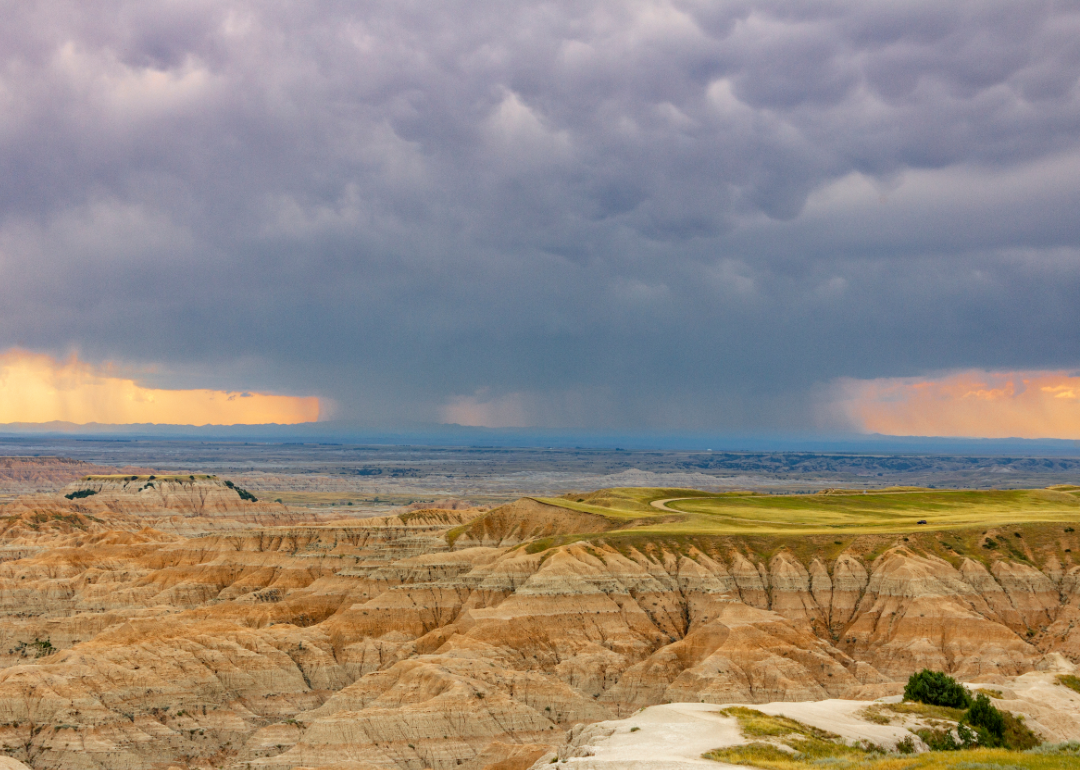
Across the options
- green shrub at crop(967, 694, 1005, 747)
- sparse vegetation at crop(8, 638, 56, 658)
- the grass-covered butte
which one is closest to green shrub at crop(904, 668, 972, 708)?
green shrub at crop(967, 694, 1005, 747)

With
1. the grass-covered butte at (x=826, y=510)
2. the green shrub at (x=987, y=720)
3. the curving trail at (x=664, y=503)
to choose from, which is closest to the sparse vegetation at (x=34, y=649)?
the grass-covered butte at (x=826, y=510)

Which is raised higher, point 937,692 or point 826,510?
point 826,510

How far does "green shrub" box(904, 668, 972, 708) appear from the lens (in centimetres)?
6069

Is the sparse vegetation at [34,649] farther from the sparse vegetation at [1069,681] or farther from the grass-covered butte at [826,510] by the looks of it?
the sparse vegetation at [1069,681]

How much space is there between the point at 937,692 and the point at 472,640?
172ft

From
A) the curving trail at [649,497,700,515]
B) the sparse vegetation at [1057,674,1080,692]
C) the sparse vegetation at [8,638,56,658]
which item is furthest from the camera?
the curving trail at [649,497,700,515]

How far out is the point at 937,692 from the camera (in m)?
61.5

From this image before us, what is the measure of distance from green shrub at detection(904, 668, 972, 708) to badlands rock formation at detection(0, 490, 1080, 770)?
1950 centimetres

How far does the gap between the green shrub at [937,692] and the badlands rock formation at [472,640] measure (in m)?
19.5

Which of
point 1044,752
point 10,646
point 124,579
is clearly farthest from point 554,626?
point 124,579

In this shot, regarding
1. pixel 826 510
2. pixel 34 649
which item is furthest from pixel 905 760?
pixel 826 510

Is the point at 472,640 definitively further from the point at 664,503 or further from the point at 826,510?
the point at 826,510

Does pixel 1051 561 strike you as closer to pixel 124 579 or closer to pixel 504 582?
pixel 504 582

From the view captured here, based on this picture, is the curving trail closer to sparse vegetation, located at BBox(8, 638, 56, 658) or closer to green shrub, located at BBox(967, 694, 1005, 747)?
green shrub, located at BBox(967, 694, 1005, 747)
